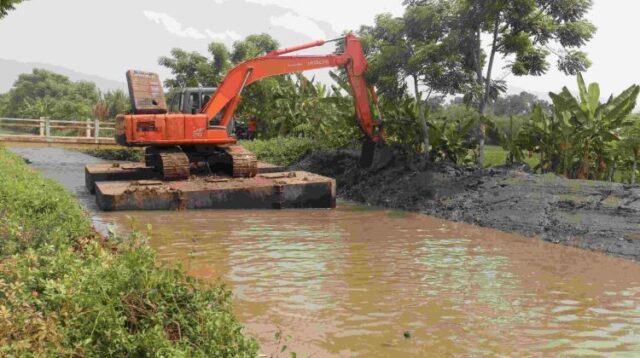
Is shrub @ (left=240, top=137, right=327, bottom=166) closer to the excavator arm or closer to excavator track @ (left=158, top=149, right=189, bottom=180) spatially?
the excavator arm

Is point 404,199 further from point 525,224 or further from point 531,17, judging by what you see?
point 531,17

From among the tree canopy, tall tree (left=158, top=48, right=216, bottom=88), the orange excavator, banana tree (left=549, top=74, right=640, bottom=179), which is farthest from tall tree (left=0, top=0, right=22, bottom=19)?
the tree canopy

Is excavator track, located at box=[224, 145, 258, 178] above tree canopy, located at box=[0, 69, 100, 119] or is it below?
below

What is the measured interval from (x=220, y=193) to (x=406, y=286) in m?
7.19

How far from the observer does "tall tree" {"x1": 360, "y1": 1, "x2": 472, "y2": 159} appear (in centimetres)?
1680

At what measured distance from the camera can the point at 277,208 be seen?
14.5 meters

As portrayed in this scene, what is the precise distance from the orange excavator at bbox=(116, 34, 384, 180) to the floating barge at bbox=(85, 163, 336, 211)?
77 centimetres

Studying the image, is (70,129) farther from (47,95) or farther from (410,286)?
(410,286)

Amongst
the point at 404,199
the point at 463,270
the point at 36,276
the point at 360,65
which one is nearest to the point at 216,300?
the point at 36,276

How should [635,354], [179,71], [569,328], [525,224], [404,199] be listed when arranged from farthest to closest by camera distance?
[179,71] → [404,199] → [525,224] → [569,328] → [635,354]

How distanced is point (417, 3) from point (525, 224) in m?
7.88

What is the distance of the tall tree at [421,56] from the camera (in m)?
16.8

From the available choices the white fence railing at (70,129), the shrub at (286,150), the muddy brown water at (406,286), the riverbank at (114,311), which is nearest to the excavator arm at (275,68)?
the muddy brown water at (406,286)

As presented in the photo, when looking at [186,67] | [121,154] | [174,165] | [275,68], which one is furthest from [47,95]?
[174,165]
